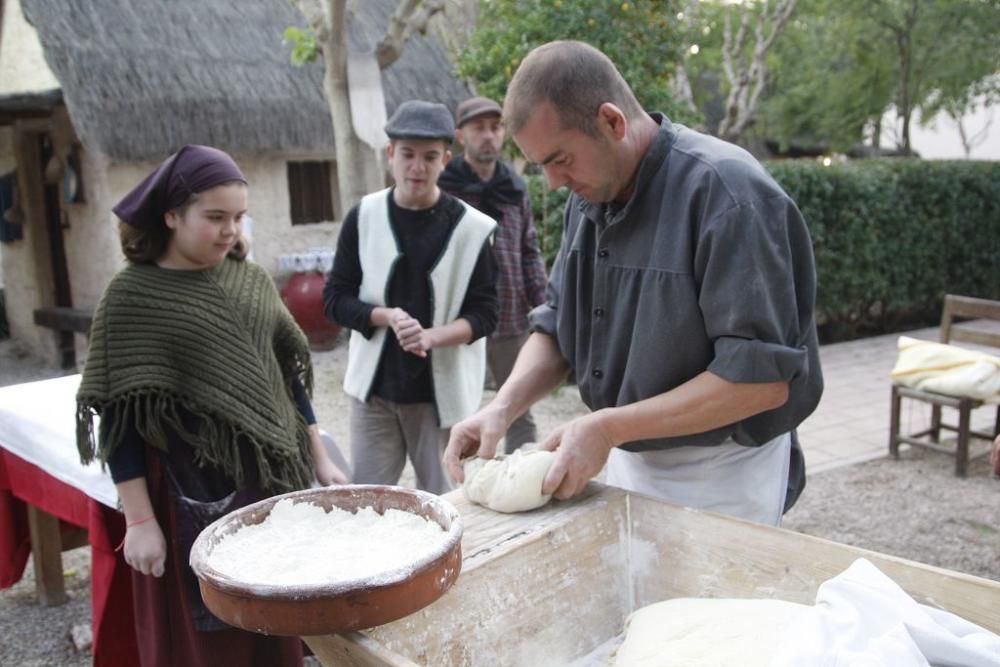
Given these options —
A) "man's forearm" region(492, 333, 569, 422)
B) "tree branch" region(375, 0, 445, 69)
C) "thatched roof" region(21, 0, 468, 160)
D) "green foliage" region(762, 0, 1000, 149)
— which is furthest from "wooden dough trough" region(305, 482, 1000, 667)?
"green foliage" region(762, 0, 1000, 149)

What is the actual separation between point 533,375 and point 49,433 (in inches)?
69.8

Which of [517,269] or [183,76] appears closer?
[517,269]

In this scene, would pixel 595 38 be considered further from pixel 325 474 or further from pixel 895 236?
pixel 325 474

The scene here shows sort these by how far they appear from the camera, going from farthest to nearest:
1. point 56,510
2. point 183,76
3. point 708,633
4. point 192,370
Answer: point 183,76
point 56,510
point 192,370
point 708,633

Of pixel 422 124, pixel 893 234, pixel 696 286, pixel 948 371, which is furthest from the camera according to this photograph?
pixel 893 234

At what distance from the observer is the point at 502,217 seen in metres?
4.46

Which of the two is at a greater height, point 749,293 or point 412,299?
point 749,293

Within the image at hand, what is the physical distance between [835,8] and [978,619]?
13.5 metres

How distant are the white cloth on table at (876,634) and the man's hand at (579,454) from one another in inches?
23.2

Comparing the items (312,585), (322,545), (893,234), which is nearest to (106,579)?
(322,545)

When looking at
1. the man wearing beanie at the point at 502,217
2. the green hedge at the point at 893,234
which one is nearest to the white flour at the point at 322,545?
the man wearing beanie at the point at 502,217

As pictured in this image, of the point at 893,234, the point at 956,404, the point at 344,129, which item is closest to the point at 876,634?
Answer: the point at 956,404

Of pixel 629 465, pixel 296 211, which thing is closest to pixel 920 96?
pixel 296 211

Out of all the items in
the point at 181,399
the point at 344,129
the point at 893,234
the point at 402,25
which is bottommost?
the point at 893,234
